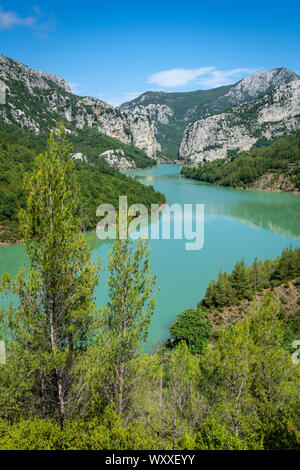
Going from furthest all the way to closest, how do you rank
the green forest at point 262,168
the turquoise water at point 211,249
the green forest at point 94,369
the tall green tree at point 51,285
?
the green forest at point 262,168, the turquoise water at point 211,249, the tall green tree at point 51,285, the green forest at point 94,369

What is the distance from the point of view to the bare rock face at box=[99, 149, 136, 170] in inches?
3260

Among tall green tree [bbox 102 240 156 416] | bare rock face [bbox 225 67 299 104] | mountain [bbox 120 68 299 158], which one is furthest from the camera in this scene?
bare rock face [bbox 225 67 299 104]

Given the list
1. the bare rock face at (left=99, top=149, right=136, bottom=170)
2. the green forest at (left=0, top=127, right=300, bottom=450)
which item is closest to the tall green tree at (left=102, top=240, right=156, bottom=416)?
the green forest at (left=0, top=127, right=300, bottom=450)

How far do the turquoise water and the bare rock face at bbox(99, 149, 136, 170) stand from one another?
1684 inches

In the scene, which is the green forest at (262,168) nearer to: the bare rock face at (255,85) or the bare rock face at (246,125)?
the bare rock face at (246,125)

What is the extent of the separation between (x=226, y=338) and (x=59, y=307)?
388 cm

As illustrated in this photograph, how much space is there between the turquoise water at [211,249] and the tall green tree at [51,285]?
664mm

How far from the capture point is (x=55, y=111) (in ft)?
303

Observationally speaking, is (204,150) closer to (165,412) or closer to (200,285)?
(200,285)

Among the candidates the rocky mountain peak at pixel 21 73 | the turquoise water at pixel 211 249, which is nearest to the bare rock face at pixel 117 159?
the rocky mountain peak at pixel 21 73

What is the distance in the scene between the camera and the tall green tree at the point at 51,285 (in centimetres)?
488

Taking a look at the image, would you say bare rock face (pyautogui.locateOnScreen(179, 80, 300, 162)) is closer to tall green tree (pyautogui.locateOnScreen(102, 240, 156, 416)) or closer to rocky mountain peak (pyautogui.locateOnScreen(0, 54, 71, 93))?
rocky mountain peak (pyautogui.locateOnScreen(0, 54, 71, 93))

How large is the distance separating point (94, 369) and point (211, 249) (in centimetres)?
1916

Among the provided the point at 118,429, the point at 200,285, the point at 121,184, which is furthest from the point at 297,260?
the point at 121,184
